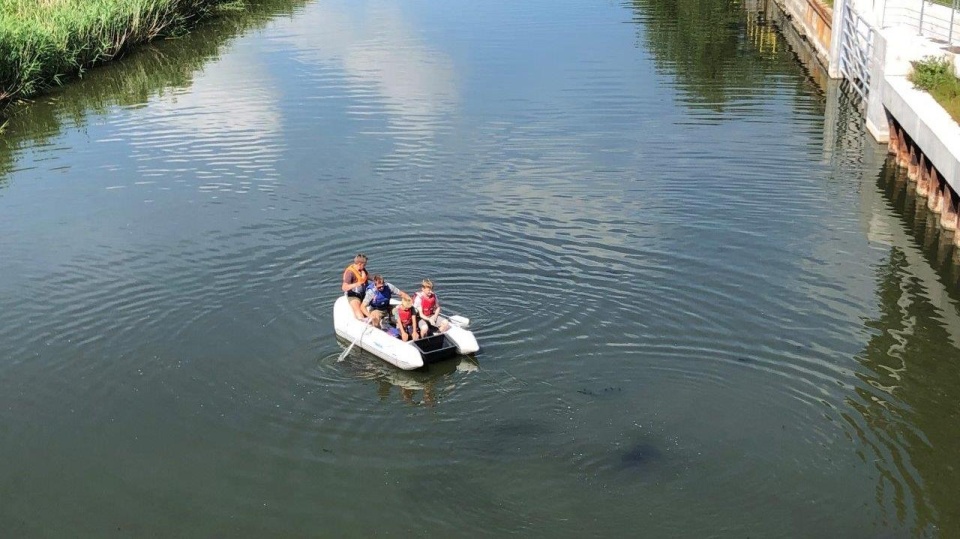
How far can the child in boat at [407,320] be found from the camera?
19.6m

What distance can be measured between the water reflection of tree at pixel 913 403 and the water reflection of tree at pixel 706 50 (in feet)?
48.8

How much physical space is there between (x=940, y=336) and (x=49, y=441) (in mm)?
14982

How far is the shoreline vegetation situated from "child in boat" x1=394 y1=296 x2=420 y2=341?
23.8 meters

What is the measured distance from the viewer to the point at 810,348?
64.8 ft

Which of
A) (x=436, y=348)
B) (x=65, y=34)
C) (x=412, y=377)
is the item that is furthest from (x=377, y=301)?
(x=65, y=34)

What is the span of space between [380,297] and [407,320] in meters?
1.09

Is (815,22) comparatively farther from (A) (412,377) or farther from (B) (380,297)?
(A) (412,377)

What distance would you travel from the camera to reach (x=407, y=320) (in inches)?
774

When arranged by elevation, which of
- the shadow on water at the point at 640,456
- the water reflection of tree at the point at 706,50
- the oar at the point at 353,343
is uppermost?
the oar at the point at 353,343

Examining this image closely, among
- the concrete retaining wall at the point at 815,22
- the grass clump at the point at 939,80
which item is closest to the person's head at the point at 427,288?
the grass clump at the point at 939,80

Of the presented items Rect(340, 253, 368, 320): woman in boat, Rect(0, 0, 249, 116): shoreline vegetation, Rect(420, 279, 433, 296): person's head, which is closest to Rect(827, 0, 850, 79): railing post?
Rect(340, 253, 368, 320): woman in boat

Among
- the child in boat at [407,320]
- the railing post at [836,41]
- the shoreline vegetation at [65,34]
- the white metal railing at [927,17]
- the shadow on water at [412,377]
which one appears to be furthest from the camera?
the shoreline vegetation at [65,34]

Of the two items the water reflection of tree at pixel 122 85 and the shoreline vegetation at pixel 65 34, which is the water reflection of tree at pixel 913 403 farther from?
the shoreline vegetation at pixel 65 34

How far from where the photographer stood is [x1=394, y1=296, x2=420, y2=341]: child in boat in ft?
64.3
